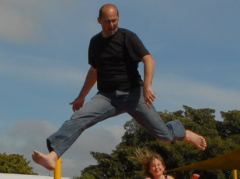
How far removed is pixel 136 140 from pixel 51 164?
137 ft

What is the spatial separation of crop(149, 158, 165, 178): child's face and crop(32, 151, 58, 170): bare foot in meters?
2.10

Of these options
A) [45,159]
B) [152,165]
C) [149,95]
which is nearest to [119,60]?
[149,95]

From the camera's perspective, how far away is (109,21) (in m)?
5.59

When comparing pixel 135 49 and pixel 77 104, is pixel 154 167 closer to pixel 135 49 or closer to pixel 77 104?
pixel 77 104

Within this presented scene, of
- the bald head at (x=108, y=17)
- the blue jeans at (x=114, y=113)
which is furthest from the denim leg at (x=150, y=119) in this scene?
the bald head at (x=108, y=17)

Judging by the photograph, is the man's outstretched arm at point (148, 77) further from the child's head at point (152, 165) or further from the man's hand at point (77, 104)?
the child's head at point (152, 165)

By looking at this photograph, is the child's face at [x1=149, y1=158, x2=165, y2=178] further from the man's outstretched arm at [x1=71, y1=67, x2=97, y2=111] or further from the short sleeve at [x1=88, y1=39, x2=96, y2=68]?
the short sleeve at [x1=88, y1=39, x2=96, y2=68]

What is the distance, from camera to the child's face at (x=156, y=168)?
709 cm

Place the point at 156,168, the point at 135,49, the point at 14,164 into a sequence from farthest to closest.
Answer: the point at 14,164 → the point at 156,168 → the point at 135,49

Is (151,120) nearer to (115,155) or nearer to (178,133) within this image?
(178,133)

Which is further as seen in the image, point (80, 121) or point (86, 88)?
point (86, 88)

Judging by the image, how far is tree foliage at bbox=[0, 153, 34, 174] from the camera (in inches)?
1967

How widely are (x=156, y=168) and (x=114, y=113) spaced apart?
5.20 ft

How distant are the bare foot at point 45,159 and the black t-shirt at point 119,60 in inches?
35.3
